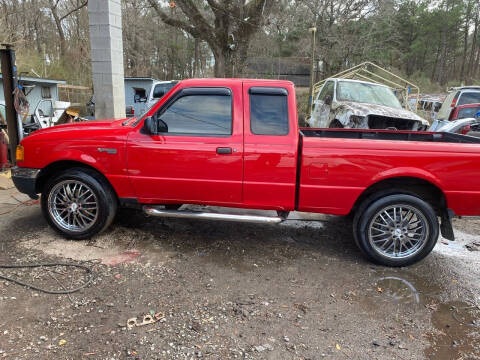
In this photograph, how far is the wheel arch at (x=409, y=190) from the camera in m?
4.02

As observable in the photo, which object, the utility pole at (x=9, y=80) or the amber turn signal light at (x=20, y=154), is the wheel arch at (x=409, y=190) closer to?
the amber turn signal light at (x=20, y=154)

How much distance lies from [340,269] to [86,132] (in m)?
3.34

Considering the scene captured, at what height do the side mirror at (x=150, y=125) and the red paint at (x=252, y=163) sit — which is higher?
the side mirror at (x=150, y=125)

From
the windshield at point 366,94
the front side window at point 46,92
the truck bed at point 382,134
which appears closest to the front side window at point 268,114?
the truck bed at point 382,134

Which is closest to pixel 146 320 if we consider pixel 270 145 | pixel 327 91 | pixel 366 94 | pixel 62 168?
pixel 270 145

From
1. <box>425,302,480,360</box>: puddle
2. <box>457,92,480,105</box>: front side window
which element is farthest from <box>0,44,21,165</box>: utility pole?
<box>457,92,480,105</box>: front side window

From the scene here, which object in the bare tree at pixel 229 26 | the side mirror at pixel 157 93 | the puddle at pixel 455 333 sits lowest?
the puddle at pixel 455 333

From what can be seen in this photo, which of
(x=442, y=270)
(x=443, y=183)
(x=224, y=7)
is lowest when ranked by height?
(x=442, y=270)

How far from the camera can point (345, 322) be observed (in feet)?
10.2

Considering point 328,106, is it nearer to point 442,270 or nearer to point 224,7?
point 442,270

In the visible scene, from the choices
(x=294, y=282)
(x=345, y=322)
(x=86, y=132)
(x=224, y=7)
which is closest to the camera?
(x=345, y=322)

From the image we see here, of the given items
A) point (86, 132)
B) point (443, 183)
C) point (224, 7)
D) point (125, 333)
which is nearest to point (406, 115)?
point (443, 183)

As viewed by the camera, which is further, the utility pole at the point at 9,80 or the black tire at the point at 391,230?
the utility pole at the point at 9,80

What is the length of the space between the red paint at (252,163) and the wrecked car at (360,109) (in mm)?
4048
